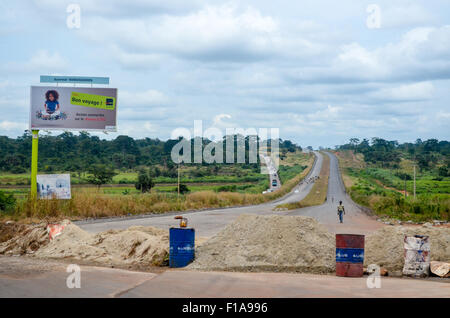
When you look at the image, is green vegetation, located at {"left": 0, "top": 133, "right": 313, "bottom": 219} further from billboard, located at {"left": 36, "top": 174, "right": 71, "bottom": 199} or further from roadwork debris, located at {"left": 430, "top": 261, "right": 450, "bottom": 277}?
roadwork debris, located at {"left": 430, "top": 261, "right": 450, "bottom": 277}

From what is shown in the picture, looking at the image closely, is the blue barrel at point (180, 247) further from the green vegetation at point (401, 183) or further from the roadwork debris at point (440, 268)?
the green vegetation at point (401, 183)

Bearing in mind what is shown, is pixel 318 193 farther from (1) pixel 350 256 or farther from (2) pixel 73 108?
(1) pixel 350 256

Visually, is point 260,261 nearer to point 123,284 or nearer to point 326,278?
point 326,278

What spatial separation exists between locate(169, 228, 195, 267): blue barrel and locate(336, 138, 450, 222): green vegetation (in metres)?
28.8

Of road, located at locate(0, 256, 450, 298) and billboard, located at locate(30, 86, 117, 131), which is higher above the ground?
billboard, located at locate(30, 86, 117, 131)

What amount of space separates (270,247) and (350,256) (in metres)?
2.27

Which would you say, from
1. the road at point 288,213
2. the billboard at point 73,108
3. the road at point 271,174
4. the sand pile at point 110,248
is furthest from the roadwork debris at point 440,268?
the road at point 271,174

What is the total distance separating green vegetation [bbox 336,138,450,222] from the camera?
141 ft

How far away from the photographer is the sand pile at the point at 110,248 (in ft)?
49.6

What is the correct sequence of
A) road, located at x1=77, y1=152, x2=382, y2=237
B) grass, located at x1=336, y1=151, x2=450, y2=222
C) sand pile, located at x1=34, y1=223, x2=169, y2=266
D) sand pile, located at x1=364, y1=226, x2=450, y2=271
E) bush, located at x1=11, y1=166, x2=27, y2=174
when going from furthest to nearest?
bush, located at x1=11, y1=166, x2=27, y2=174
grass, located at x1=336, y1=151, x2=450, y2=222
road, located at x1=77, y1=152, x2=382, y2=237
sand pile, located at x1=34, y1=223, x2=169, y2=266
sand pile, located at x1=364, y1=226, x2=450, y2=271

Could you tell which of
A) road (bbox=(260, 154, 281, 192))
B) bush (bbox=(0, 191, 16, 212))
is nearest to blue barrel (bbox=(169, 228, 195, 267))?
bush (bbox=(0, 191, 16, 212))

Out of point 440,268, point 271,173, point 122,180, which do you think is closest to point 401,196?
point 122,180
